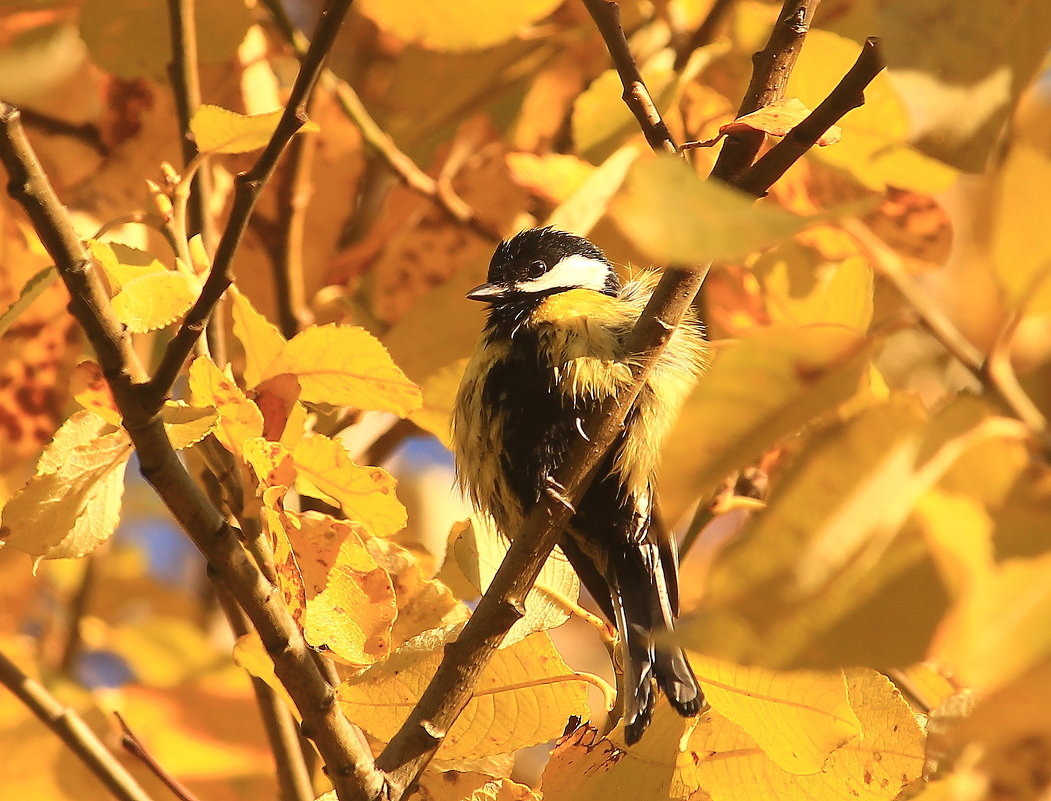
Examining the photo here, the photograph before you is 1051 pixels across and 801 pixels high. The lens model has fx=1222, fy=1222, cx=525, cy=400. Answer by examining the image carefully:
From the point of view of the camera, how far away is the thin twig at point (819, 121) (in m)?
1.15

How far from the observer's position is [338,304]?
255 cm

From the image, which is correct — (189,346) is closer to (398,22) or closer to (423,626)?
(423,626)

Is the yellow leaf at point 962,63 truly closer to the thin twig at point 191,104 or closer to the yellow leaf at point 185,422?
the yellow leaf at point 185,422

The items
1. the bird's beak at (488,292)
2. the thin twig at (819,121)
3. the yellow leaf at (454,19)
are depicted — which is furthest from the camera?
the bird's beak at (488,292)

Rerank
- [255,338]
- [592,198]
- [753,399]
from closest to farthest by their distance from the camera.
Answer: [753,399] → [255,338] → [592,198]

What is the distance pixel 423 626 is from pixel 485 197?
1.43 meters

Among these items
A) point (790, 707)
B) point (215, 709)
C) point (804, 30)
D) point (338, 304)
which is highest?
point (804, 30)

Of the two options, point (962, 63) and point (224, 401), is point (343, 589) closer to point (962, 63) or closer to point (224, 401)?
point (224, 401)

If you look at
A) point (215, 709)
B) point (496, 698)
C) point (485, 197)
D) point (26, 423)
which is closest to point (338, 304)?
point (485, 197)

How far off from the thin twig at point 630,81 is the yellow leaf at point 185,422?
633 mm

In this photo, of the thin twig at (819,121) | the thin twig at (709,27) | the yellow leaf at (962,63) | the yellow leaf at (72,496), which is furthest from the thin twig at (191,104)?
the yellow leaf at (962,63)

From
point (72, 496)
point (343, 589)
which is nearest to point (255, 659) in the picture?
point (343, 589)

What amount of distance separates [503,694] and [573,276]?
1.39 m

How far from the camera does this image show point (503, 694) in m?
1.52
